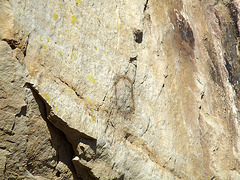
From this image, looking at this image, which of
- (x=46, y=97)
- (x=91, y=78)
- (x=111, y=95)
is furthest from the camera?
(x=111, y=95)

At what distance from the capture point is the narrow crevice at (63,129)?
3633mm

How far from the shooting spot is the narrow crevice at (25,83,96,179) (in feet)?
11.9

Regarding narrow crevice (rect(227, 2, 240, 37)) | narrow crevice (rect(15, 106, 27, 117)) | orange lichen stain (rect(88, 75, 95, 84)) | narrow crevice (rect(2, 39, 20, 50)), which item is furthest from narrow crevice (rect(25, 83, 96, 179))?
narrow crevice (rect(227, 2, 240, 37))

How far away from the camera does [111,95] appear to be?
4559 millimetres

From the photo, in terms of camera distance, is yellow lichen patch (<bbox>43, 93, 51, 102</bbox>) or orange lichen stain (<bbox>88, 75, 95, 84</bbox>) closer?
yellow lichen patch (<bbox>43, 93, 51, 102</bbox>)

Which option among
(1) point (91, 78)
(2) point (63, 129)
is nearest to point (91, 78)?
(1) point (91, 78)

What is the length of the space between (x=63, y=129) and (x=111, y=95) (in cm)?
103

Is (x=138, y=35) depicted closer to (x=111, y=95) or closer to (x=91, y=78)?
(x=111, y=95)

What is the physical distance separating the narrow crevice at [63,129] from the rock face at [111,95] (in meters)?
0.01

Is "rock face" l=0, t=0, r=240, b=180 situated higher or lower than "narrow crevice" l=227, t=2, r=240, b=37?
lower

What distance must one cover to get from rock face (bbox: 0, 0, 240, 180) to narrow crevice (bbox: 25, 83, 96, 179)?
1 cm

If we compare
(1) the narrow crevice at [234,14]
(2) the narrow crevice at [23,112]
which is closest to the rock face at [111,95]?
(2) the narrow crevice at [23,112]

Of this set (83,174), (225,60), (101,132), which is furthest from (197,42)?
(83,174)

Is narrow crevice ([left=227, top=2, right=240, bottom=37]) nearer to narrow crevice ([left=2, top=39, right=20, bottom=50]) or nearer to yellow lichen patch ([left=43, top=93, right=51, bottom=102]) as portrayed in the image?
yellow lichen patch ([left=43, top=93, right=51, bottom=102])
